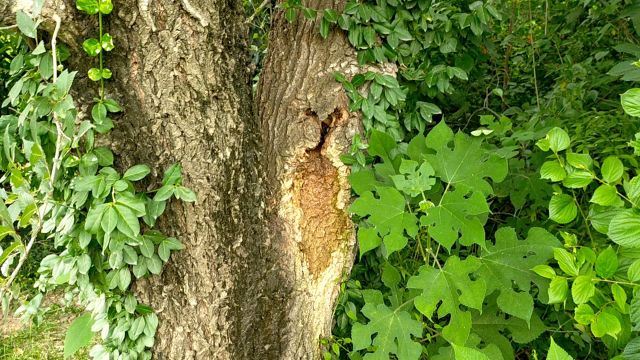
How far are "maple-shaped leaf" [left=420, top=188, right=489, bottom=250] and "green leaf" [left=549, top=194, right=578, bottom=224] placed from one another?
7.5 inches

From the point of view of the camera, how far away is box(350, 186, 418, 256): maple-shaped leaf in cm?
179

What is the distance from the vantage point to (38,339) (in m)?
3.38

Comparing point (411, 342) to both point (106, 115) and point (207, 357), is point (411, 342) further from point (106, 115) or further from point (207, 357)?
point (106, 115)

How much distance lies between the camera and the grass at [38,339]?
3.17 m

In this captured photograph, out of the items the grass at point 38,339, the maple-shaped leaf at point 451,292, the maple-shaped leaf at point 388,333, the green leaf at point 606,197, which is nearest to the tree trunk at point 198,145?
the maple-shaped leaf at point 388,333

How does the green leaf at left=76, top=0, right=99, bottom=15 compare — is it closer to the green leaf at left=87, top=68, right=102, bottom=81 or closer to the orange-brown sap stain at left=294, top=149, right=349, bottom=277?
the green leaf at left=87, top=68, right=102, bottom=81

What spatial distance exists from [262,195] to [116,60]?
2.13ft

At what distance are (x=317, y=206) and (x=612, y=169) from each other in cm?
100

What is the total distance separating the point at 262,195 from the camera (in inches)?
75.2

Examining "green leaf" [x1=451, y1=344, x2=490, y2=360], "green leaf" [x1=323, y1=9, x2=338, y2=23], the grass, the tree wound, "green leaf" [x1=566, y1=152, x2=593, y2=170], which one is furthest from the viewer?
the grass

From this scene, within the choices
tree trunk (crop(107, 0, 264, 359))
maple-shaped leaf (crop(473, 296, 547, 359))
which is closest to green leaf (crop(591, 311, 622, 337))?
maple-shaped leaf (crop(473, 296, 547, 359))

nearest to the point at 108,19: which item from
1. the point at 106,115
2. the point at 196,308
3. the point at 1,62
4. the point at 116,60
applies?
the point at 116,60

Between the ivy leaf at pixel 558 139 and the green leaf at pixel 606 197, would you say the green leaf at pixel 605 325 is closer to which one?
the green leaf at pixel 606 197

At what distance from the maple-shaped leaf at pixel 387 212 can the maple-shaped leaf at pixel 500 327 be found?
18.1 inches
